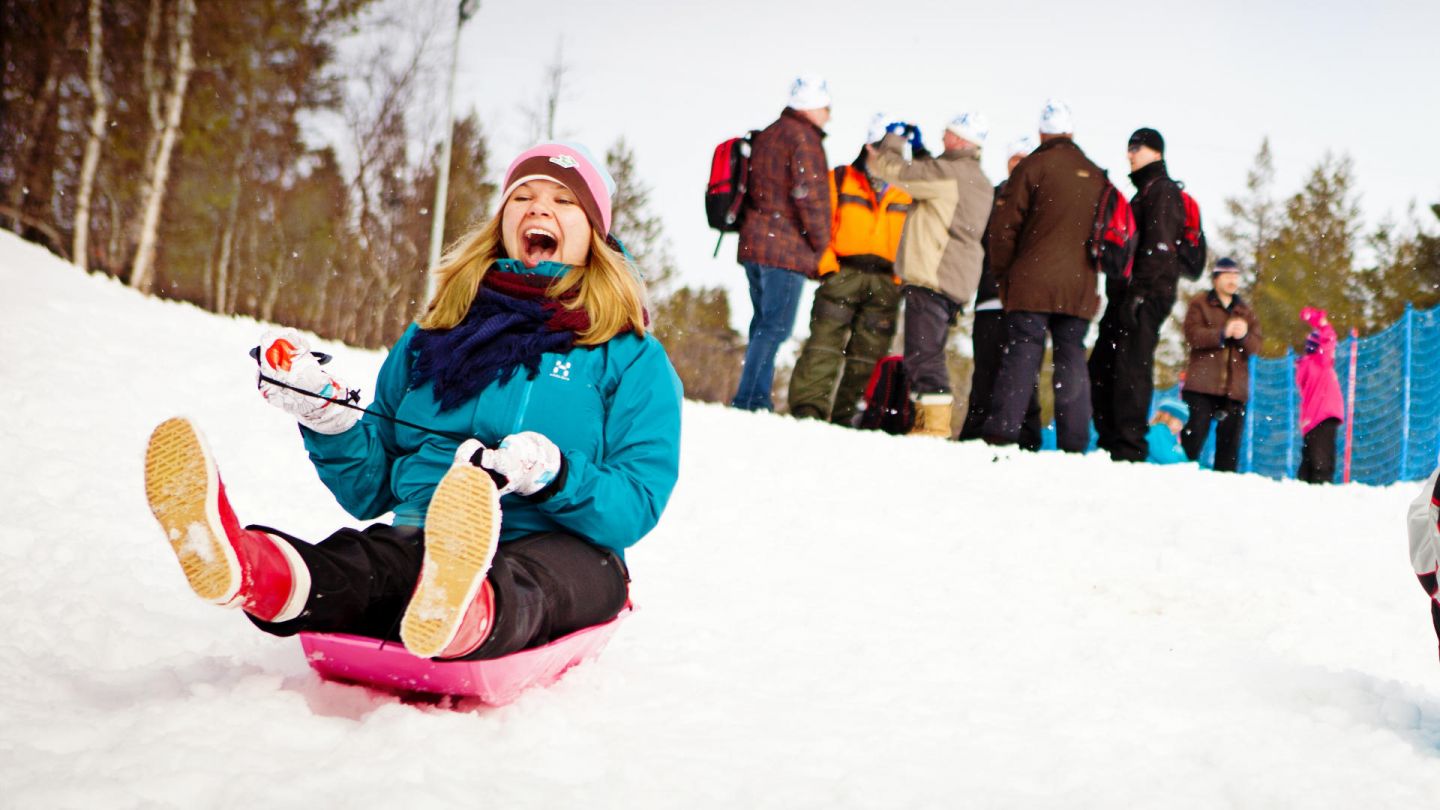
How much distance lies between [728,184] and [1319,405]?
16.5ft

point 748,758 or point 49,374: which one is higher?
point 49,374

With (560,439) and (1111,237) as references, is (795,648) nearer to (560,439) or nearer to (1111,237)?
(560,439)

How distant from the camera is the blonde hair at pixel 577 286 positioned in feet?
8.09

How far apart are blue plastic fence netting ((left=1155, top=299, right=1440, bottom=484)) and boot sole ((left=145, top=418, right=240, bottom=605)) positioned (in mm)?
9123

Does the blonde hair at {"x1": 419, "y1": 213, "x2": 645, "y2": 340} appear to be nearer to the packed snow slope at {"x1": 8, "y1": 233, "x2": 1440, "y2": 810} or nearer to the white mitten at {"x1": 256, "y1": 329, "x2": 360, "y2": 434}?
the white mitten at {"x1": 256, "y1": 329, "x2": 360, "y2": 434}

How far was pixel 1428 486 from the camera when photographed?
2379 mm

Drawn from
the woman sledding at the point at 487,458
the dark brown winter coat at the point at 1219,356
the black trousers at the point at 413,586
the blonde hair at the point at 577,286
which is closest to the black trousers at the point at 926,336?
the dark brown winter coat at the point at 1219,356

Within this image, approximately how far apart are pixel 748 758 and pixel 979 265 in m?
5.33

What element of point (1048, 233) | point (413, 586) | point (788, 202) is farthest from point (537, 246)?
point (788, 202)

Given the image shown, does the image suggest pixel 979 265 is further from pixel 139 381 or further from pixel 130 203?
pixel 130 203

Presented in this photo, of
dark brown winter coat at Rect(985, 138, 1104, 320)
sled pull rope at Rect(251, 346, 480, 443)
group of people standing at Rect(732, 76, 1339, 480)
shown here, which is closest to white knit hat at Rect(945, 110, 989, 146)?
group of people standing at Rect(732, 76, 1339, 480)

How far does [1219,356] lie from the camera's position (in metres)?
7.73

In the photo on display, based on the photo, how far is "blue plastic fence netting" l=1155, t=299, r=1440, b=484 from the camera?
8703mm

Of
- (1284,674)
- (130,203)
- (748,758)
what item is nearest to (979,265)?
(1284,674)
